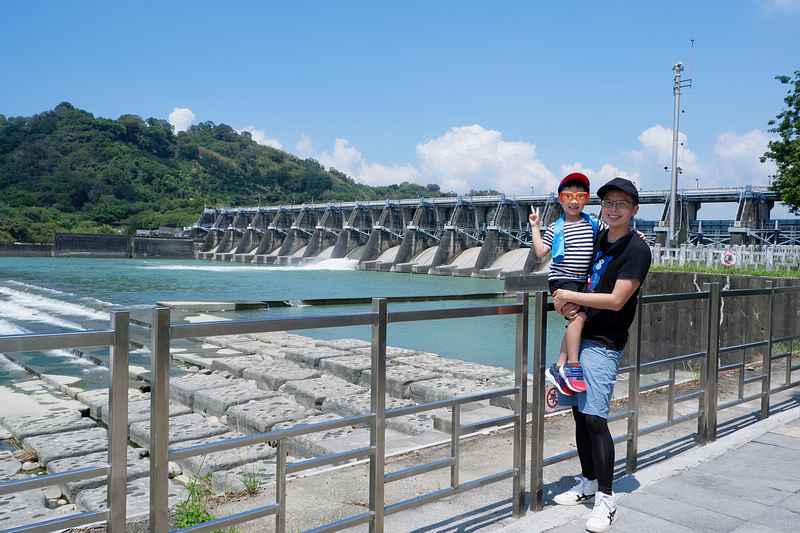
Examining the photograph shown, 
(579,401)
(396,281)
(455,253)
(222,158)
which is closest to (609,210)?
(579,401)

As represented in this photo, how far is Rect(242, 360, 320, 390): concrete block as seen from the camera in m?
6.95

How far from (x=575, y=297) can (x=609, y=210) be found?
0.46 m

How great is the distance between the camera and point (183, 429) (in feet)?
15.7

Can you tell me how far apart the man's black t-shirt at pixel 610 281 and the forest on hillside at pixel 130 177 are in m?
68.5

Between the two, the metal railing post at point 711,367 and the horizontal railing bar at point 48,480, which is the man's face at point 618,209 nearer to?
the metal railing post at point 711,367

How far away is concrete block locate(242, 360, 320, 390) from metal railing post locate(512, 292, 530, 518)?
175 inches

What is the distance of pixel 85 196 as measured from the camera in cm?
9244

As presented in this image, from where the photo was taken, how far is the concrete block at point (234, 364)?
7877 mm

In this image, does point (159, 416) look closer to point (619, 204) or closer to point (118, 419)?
point (118, 419)

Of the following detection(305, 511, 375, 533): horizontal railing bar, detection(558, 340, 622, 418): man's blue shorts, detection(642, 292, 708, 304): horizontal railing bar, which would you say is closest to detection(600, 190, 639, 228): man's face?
detection(558, 340, 622, 418): man's blue shorts

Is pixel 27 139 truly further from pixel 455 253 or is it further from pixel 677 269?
pixel 677 269

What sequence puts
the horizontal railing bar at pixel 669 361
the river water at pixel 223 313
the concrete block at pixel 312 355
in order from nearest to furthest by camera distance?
1. the horizontal railing bar at pixel 669 361
2. the concrete block at pixel 312 355
3. the river water at pixel 223 313

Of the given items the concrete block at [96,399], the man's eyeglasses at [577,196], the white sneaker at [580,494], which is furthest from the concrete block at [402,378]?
the man's eyeglasses at [577,196]

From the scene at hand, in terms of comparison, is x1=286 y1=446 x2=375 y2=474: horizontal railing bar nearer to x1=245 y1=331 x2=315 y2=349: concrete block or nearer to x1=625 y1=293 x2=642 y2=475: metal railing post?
x1=625 y1=293 x2=642 y2=475: metal railing post
